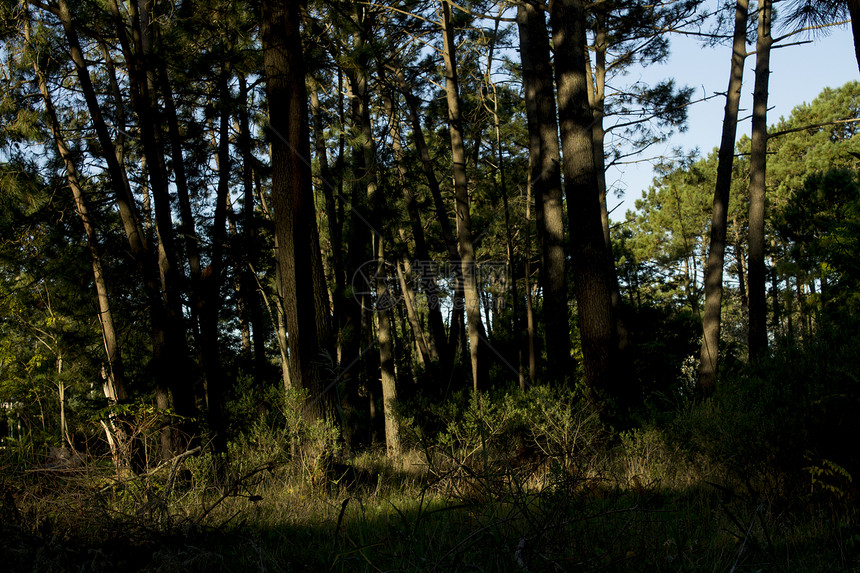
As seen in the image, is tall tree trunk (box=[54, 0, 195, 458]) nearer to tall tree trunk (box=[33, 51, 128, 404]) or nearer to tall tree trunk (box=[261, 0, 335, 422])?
tall tree trunk (box=[33, 51, 128, 404])

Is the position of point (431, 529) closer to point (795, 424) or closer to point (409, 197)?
point (795, 424)

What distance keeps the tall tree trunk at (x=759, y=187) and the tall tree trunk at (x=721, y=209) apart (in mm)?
609

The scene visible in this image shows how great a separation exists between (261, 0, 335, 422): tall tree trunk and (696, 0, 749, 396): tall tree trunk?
727cm

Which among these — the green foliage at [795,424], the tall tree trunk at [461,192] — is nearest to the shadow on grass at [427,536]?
the green foliage at [795,424]

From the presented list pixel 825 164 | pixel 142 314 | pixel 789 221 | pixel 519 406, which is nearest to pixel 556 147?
pixel 519 406

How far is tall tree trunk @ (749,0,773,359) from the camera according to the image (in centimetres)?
1123

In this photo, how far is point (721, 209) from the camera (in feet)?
35.1

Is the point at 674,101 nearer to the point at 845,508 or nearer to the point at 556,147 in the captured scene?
the point at 556,147

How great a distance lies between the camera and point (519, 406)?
23.7 ft

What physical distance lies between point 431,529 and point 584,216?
4684 mm

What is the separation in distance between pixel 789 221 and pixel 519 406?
70.7 feet

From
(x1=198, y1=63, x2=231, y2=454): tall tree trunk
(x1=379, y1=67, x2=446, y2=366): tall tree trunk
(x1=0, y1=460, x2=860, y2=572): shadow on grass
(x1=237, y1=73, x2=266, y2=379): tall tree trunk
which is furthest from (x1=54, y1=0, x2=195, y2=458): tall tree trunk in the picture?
(x1=0, y1=460, x2=860, y2=572): shadow on grass

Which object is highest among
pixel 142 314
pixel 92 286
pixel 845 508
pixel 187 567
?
pixel 92 286

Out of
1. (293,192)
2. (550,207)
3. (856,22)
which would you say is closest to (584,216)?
(550,207)
